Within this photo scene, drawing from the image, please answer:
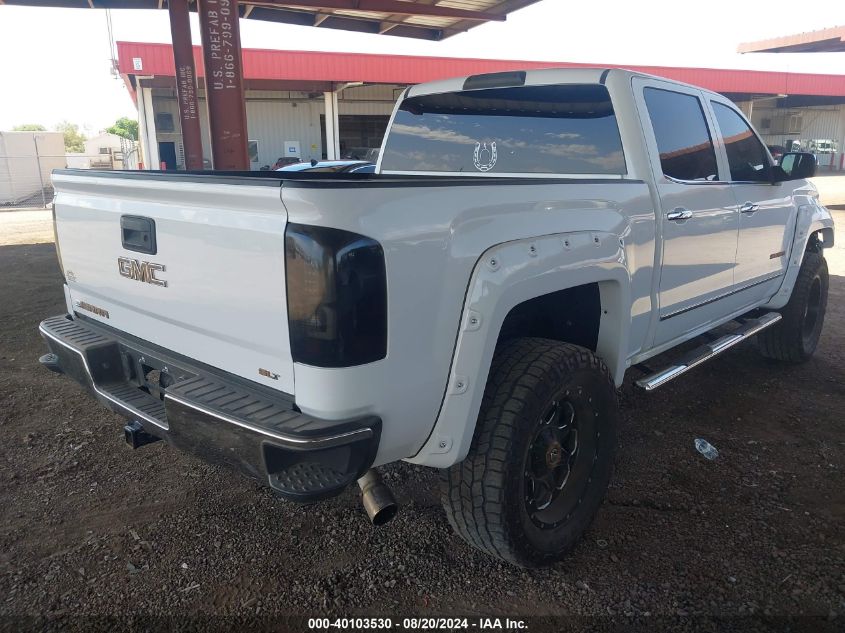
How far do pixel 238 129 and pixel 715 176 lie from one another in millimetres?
6315

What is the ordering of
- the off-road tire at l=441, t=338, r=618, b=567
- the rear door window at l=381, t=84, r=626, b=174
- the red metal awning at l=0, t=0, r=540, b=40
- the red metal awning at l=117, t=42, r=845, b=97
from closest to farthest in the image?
the off-road tire at l=441, t=338, r=618, b=567 < the rear door window at l=381, t=84, r=626, b=174 < the red metal awning at l=0, t=0, r=540, b=40 < the red metal awning at l=117, t=42, r=845, b=97

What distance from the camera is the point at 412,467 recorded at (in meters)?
3.48

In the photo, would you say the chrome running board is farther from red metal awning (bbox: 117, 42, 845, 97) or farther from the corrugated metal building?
red metal awning (bbox: 117, 42, 845, 97)

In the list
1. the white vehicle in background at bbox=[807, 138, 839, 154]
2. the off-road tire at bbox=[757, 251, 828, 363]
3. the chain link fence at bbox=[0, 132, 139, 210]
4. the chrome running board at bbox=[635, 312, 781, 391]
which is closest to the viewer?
the chrome running board at bbox=[635, 312, 781, 391]

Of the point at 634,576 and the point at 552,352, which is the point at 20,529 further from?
the point at 634,576

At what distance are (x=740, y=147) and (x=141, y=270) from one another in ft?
12.3

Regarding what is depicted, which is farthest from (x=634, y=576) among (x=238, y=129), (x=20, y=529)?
→ (x=238, y=129)

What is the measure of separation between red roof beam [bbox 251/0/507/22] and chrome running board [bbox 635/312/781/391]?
394 inches

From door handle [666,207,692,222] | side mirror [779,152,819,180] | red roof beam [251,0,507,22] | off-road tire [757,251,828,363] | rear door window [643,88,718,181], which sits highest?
red roof beam [251,0,507,22]

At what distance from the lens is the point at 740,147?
417 centimetres

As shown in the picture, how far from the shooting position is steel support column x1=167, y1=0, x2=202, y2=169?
35.1 ft

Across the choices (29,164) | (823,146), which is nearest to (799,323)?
(29,164)

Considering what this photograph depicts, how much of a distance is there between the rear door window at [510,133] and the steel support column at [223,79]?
457 centimetres

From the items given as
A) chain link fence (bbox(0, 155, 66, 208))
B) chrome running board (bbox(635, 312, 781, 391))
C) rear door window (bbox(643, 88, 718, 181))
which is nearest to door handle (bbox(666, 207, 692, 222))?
rear door window (bbox(643, 88, 718, 181))
